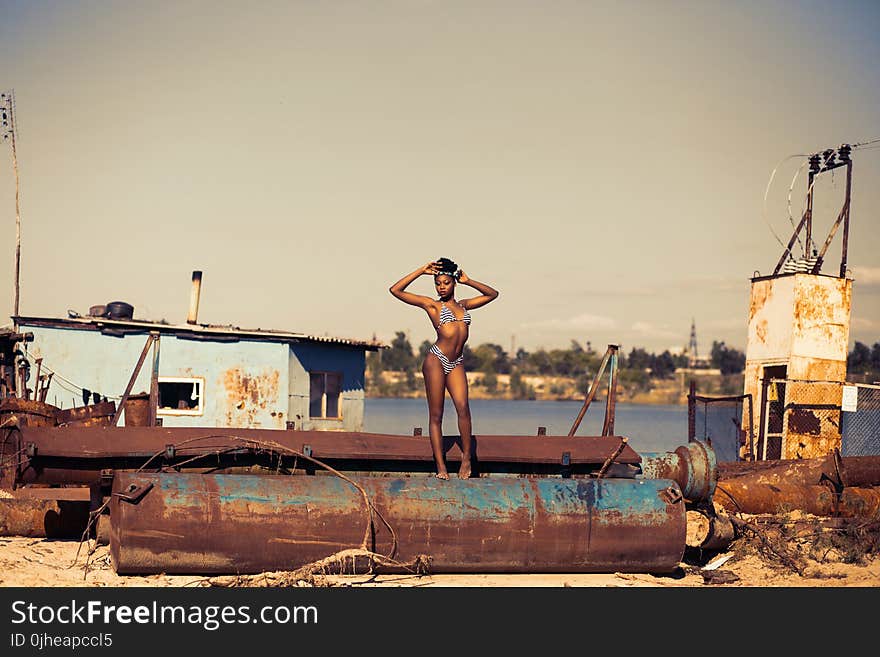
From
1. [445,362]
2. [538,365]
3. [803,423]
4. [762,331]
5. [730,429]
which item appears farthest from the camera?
[538,365]

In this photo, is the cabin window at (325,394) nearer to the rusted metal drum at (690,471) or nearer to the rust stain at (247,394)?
the rust stain at (247,394)

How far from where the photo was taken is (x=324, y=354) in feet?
88.0

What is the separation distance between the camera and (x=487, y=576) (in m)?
11.3

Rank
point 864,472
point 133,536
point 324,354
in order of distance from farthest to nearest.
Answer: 1. point 324,354
2. point 864,472
3. point 133,536

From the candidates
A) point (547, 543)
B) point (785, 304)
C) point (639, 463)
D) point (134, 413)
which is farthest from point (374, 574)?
point (785, 304)

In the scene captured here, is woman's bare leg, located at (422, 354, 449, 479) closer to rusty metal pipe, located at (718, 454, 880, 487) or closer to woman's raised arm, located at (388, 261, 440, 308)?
woman's raised arm, located at (388, 261, 440, 308)

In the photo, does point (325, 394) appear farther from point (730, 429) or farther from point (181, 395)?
point (730, 429)

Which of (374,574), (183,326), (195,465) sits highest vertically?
(183,326)

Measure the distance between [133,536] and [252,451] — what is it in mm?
1675

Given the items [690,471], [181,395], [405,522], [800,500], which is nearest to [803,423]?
[800,500]

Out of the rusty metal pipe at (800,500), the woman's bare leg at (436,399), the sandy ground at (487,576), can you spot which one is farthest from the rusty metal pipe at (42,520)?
the rusty metal pipe at (800,500)

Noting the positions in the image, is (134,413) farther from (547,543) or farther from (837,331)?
(837,331)

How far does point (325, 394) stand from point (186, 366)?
4048mm

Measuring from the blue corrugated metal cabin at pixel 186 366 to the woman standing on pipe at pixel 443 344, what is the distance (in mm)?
13400
